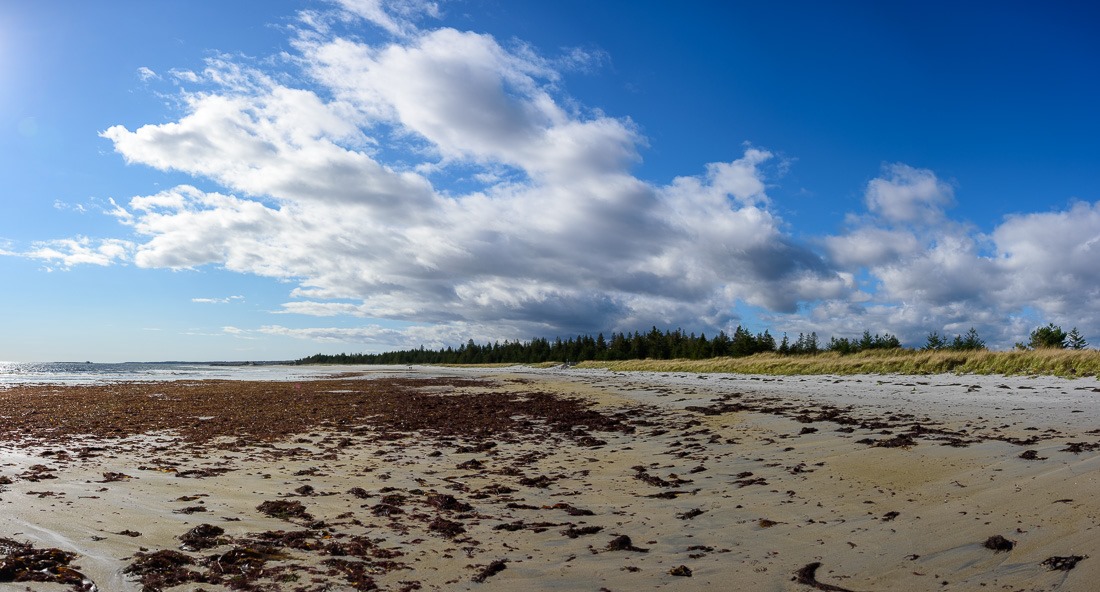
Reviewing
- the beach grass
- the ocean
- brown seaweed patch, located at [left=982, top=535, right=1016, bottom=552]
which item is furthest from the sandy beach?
the ocean

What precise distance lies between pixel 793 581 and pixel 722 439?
814cm

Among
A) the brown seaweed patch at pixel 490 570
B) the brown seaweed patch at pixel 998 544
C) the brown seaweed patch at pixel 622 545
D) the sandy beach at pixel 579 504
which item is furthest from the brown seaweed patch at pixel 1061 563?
the brown seaweed patch at pixel 490 570

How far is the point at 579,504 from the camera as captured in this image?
8438mm

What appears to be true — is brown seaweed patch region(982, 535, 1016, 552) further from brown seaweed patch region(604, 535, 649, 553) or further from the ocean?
the ocean

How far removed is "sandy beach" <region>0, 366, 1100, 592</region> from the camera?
5504 millimetres

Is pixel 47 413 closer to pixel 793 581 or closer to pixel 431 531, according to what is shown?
pixel 431 531

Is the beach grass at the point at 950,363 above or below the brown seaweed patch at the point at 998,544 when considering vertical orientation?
above

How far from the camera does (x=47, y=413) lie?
1983 cm

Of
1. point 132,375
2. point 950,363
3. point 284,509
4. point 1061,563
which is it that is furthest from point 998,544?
point 132,375

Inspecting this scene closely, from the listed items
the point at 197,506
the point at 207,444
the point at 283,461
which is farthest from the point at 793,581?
the point at 207,444

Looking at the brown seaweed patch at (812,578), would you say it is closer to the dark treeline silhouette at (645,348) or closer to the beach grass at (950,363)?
the beach grass at (950,363)

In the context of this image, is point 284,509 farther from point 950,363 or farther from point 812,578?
point 950,363

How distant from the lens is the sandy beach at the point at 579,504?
5.50m

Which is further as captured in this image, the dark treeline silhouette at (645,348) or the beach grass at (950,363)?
the dark treeline silhouette at (645,348)
